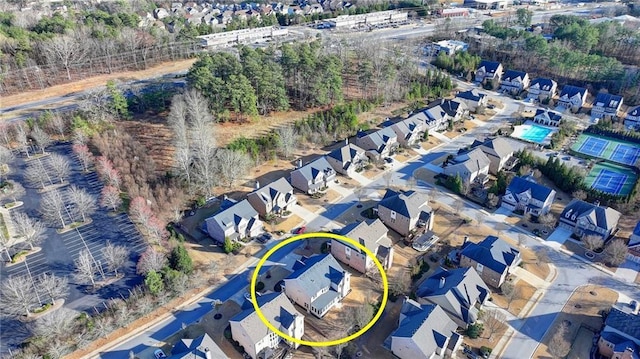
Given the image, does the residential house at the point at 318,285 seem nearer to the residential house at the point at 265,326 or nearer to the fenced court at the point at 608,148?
the residential house at the point at 265,326

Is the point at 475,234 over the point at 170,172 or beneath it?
beneath

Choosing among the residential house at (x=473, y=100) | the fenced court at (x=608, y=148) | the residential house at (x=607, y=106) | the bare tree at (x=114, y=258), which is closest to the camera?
the bare tree at (x=114, y=258)

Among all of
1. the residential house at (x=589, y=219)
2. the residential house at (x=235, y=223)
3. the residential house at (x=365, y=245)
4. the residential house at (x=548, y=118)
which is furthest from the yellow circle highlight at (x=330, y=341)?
the residential house at (x=548, y=118)

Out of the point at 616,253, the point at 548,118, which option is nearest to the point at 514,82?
the point at 548,118

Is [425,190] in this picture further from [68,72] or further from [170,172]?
[68,72]

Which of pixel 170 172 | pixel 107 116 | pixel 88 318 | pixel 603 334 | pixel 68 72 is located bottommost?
pixel 603 334

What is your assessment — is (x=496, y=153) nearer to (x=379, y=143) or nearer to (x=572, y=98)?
(x=379, y=143)

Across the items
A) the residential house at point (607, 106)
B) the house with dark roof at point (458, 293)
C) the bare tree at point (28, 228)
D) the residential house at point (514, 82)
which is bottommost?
the house with dark roof at point (458, 293)

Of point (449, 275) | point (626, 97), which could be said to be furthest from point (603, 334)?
point (626, 97)
